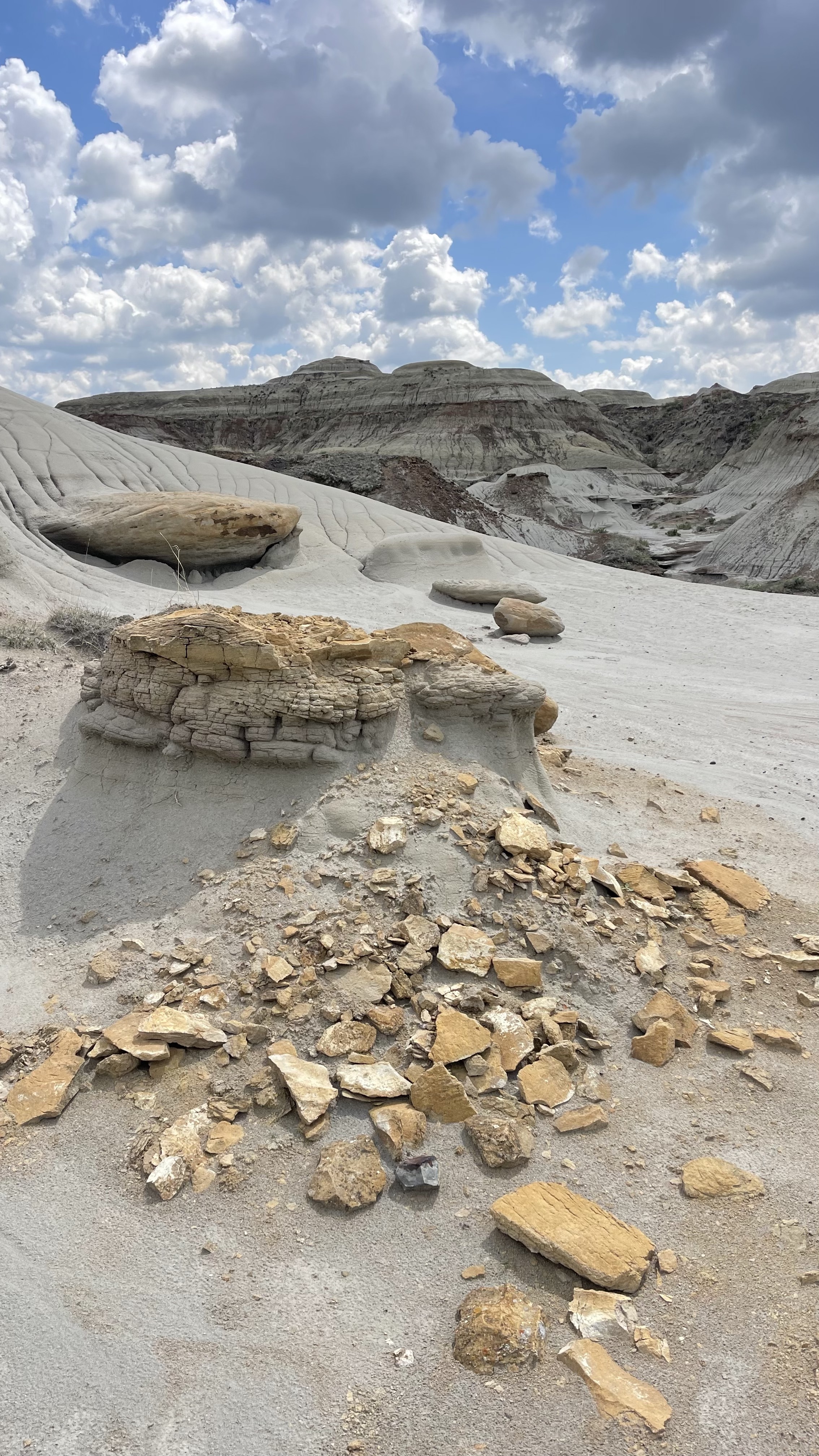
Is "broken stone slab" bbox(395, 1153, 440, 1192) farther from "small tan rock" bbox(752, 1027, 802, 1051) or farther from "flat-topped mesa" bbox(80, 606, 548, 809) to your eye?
"flat-topped mesa" bbox(80, 606, 548, 809)

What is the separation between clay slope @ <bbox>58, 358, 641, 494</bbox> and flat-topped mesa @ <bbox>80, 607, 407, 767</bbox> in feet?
132

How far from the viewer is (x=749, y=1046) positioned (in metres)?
3.03

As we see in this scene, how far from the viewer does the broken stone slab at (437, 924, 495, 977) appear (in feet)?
10.5

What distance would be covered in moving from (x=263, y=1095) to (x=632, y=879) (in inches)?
83.5

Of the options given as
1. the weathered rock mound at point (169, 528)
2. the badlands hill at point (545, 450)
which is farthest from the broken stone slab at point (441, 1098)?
the badlands hill at point (545, 450)

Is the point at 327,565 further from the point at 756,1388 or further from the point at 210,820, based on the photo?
the point at 756,1388

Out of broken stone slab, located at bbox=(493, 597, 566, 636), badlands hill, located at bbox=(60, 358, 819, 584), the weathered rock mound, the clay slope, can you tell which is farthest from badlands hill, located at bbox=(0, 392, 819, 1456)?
the clay slope

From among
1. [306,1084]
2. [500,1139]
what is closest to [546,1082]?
[500,1139]

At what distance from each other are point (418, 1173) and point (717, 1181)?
930mm

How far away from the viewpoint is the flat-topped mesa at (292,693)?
13.0 ft

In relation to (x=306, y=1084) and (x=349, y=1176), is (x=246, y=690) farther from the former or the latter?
(x=349, y=1176)

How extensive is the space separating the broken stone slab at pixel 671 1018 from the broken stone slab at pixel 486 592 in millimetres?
9186

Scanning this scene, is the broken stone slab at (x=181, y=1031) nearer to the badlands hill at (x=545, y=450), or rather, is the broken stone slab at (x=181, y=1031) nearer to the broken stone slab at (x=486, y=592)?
the broken stone slab at (x=486, y=592)

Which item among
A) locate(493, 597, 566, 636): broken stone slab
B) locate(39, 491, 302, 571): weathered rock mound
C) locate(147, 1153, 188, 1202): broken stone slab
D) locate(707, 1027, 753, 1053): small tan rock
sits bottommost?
locate(147, 1153, 188, 1202): broken stone slab
